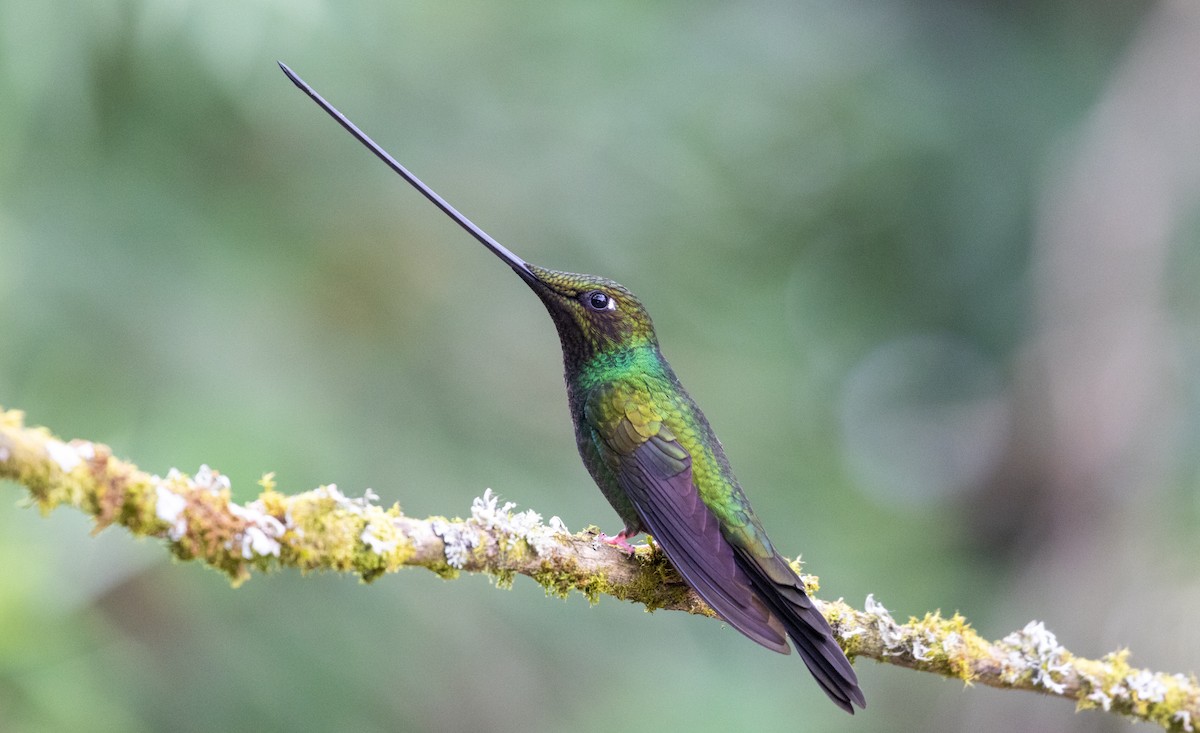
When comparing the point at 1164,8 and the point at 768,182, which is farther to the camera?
the point at 768,182

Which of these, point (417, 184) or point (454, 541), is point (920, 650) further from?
point (417, 184)

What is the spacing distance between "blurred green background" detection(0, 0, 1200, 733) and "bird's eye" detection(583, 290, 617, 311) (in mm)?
2380

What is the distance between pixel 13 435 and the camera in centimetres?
156

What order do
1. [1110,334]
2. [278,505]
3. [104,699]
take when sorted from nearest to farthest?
[278,505] < [104,699] < [1110,334]

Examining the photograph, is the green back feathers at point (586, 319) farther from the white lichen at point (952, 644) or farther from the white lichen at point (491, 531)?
the white lichen at point (952, 644)

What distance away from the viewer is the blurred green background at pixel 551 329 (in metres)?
5.57

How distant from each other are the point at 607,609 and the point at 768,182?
3.84 metres

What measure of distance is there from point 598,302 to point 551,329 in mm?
4324

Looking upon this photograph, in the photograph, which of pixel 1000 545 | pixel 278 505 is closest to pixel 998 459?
pixel 1000 545

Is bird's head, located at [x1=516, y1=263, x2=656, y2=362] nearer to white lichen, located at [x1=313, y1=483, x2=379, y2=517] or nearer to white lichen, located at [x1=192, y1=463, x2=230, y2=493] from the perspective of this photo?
white lichen, located at [x1=313, y1=483, x2=379, y2=517]

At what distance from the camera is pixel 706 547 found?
9.29 ft

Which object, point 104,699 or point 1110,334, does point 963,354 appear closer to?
point 1110,334

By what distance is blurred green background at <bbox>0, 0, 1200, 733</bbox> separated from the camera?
5.57 metres

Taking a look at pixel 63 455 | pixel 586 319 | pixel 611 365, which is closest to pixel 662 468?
pixel 611 365
